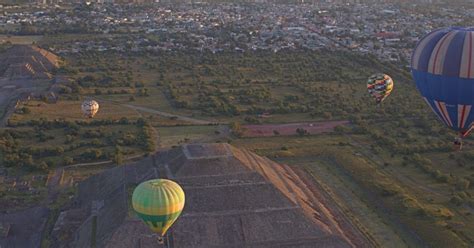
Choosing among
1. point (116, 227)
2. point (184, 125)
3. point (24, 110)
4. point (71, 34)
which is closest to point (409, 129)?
point (184, 125)

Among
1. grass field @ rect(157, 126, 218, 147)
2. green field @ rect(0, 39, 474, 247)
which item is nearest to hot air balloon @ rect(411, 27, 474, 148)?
green field @ rect(0, 39, 474, 247)

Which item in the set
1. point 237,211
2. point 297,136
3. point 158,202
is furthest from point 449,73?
point 297,136

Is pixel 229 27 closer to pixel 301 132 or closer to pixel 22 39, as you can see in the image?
pixel 22 39

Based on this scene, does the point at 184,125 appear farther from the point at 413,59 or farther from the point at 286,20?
the point at 286,20

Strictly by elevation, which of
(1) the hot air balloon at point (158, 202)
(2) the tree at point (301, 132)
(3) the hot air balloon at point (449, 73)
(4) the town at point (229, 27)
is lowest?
(4) the town at point (229, 27)

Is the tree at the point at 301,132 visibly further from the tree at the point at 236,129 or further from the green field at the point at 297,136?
the tree at the point at 236,129

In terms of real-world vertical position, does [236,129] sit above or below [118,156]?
below

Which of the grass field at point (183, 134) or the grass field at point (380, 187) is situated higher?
the grass field at point (380, 187)

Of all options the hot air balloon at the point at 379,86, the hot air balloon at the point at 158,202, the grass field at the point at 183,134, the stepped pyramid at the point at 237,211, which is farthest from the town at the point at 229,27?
the hot air balloon at the point at 158,202
